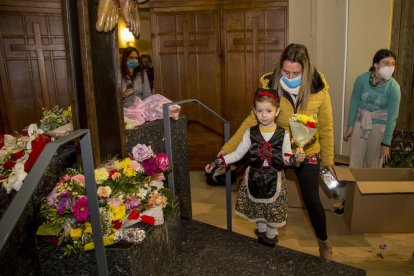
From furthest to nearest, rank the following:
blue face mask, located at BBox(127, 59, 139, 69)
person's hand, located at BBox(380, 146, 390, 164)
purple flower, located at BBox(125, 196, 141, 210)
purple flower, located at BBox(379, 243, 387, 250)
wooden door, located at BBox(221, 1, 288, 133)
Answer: wooden door, located at BBox(221, 1, 288, 133) < blue face mask, located at BBox(127, 59, 139, 69) < person's hand, located at BBox(380, 146, 390, 164) < purple flower, located at BBox(379, 243, 387, 250) < purple flower, located at BBox(125, 196, 141, 210)

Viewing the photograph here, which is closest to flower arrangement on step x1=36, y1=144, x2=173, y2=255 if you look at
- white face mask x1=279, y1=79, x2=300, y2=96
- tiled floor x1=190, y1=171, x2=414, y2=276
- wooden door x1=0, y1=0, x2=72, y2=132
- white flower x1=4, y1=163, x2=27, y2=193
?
white flower x1=4, y1=163, x2=27, y2=193

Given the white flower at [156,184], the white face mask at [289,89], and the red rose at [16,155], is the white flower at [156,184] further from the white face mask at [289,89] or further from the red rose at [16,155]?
the white face mask at [289,89]

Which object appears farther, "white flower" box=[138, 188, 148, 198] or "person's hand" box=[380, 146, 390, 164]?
"person's hand" box=[380, 146, 390, 164]

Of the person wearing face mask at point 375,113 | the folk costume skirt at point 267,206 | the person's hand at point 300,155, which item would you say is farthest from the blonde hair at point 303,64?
the person wearing face mask at point 375,113

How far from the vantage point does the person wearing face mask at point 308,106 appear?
2.02 meters

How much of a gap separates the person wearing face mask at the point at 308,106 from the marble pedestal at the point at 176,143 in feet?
1.65

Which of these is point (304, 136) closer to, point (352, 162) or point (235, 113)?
point (352, 162)

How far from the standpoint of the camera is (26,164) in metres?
1.67

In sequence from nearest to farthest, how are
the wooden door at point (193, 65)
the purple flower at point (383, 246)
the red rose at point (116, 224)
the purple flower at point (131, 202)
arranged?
the red rose at point (116, 224)
the purple flower at point (131, 202)
the purple flower at point (383, 246)
the wooden door at point (193, 65)

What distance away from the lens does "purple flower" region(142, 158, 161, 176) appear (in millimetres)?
1938

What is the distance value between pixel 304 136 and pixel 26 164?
143cm

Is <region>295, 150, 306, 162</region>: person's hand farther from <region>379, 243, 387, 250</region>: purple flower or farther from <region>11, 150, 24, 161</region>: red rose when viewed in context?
<region>11, 150, 24, 161</region>: red rose

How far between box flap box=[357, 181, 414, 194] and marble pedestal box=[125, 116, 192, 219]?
4.39ft

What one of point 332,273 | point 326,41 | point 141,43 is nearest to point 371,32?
point 326,41
